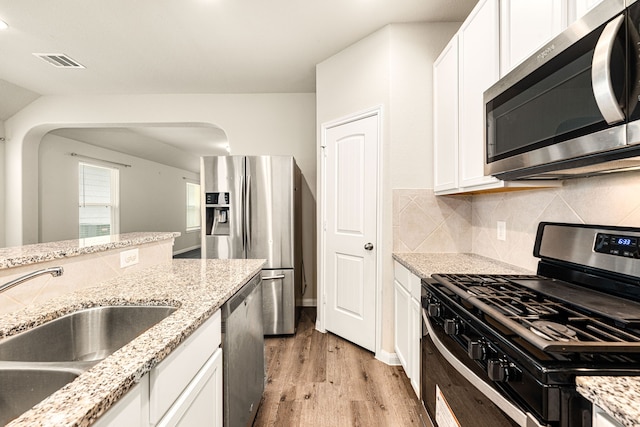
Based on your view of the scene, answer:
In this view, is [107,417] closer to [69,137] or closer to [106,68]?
[106,68]

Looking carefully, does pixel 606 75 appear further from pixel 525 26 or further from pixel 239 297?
pixel 239 297

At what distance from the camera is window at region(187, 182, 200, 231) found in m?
9.12

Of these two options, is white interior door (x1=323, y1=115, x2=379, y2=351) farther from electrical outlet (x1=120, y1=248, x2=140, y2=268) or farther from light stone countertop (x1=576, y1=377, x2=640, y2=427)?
light stone countertop (x1=576, y1=377, x2=640, y2=427)

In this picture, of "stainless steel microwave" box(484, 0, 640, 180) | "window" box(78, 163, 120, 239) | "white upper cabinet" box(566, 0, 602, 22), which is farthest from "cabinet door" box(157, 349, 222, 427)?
"window" box(78, 163, 120, 239)

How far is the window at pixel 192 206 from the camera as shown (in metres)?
9.12

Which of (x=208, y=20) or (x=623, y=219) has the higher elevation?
(x=208, y=20)

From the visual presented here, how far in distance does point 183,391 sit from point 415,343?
136 cm

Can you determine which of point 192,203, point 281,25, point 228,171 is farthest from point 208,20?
point 192,203

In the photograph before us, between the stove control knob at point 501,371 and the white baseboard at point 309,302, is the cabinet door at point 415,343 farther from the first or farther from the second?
the white baseboard at point 309,302

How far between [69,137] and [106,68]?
8.19 feet

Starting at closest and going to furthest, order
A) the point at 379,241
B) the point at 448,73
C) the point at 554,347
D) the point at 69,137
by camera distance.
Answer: the point at 554,347 < the point at 448,73 < the point at 379,241 < the point at 69,137

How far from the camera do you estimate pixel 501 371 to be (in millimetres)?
810

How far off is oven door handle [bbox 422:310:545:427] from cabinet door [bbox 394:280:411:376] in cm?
72

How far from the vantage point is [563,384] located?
0.66m
